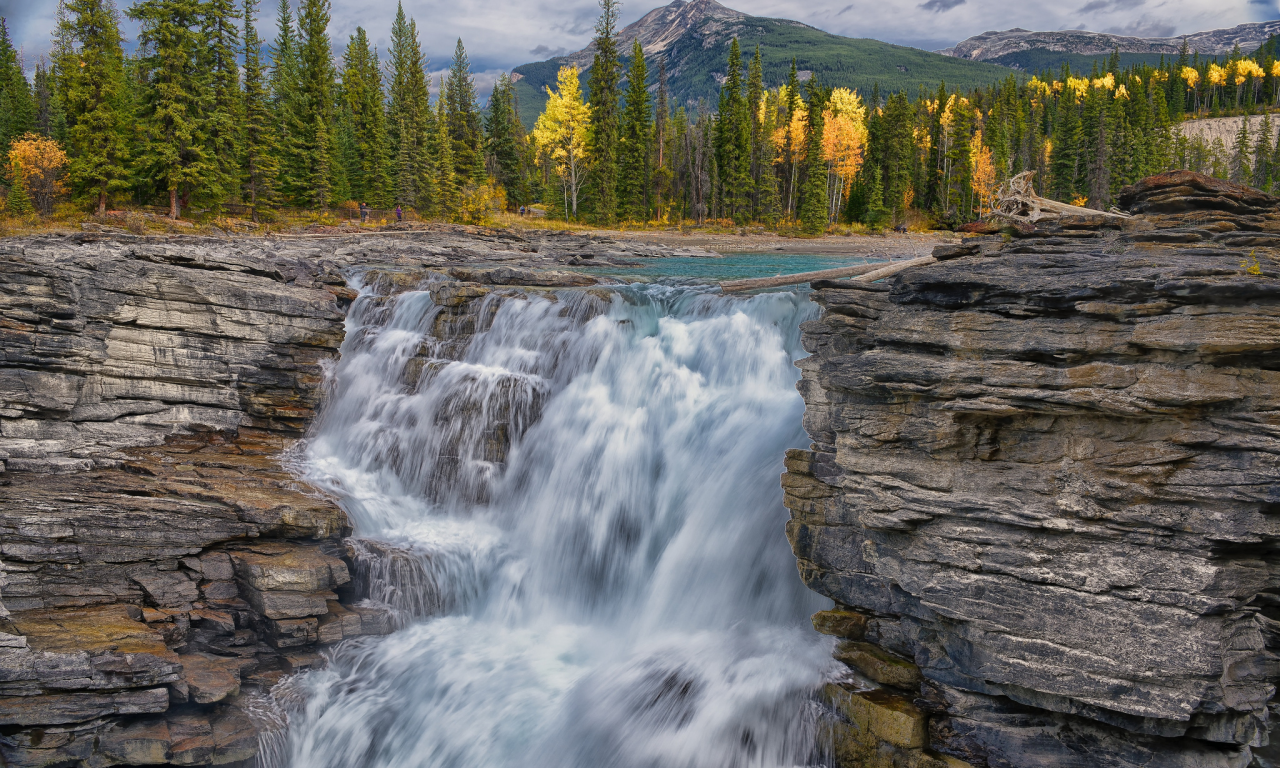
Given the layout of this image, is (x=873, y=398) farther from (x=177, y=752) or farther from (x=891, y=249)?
(x=891, y=249)

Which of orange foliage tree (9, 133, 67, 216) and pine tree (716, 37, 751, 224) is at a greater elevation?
pine tree (716, 37, 751, 224)

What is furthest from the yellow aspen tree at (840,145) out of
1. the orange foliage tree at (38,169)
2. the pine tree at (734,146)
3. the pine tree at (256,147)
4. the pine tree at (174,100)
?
the orange foliage tree at (38,169)

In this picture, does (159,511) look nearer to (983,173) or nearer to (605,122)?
(605,122)

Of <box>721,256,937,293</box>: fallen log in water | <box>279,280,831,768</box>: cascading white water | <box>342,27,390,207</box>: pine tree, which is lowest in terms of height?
<box>279,280,831,768</box>: cascading white water

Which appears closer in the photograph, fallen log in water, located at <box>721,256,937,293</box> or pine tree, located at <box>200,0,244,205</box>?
fallen log in water, located at <box>721,256,937,293</box>

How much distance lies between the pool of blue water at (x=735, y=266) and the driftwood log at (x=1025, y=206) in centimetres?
1270

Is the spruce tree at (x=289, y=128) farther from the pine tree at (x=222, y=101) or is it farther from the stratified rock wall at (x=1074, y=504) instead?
the stratified rock wall at (x=1074, y=504)

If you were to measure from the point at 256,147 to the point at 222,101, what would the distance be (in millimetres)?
3076

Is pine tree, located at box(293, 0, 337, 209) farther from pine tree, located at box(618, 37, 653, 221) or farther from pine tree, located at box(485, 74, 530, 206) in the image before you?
pine tree, located at box(618, 37, 653, 221)

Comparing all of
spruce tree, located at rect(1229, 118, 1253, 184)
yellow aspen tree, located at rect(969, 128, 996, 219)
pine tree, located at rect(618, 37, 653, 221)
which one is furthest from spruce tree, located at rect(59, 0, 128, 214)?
spruce tree, located at rect(1229, 118, 1253, 184)

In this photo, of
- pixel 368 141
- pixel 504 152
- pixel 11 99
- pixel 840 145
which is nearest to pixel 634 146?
pixel 504 152

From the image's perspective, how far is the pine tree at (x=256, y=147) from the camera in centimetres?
4547

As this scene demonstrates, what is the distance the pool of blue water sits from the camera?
2864 centimetres

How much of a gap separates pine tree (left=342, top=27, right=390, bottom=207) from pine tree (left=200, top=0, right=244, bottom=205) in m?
10.5
